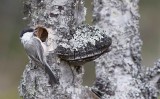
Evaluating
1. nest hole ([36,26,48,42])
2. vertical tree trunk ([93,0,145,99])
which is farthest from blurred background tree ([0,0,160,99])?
nest hole ([36,26,48,42])

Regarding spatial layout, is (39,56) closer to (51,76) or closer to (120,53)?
(51,76)

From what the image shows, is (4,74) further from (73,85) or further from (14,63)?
(73,85)

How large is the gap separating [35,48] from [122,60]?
85 centimetres

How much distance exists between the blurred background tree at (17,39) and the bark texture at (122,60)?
15.1 feet

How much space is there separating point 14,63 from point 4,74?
582 millimetres

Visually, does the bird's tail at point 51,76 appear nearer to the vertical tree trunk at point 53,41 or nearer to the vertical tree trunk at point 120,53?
the vertical tree trunk at point 53,41

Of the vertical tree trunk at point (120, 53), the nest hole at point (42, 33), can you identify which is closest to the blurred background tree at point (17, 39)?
the vertical tree trunk at point (120, 53)

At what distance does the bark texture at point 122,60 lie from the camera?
10.0ft

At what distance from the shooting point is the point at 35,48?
235cm

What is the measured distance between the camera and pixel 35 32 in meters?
2.38

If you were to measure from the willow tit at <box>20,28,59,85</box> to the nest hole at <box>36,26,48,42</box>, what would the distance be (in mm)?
11

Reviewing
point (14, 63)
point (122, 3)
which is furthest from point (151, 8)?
point (122, 3)

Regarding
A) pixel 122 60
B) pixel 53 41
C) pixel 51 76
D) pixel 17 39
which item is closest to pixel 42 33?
pixel 53 41

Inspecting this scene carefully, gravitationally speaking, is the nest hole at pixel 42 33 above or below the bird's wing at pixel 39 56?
above
